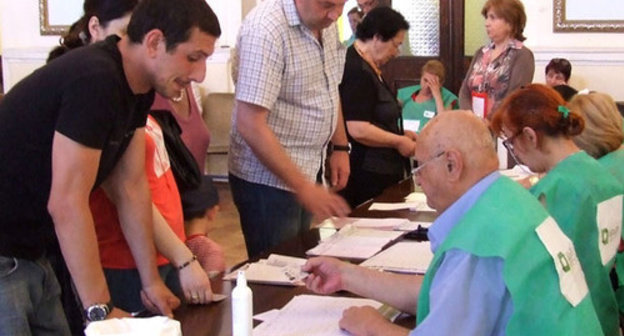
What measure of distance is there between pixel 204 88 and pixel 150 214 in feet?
17.9

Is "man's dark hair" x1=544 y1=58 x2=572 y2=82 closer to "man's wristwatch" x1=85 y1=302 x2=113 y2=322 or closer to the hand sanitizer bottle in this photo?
"man's wristwatch" x1=85 y1=302 x2=113 y2=322

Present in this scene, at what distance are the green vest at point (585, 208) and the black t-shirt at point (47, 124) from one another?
114 cm

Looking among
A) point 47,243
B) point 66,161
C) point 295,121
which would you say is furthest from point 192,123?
point 66,161

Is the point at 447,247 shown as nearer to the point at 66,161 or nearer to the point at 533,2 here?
the point at 66,161

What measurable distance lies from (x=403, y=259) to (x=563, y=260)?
0.89 metres

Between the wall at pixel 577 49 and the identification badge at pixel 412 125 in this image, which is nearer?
the identification badge at pixel 412 125

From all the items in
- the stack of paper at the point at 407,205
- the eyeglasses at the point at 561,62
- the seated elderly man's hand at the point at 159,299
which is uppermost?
the eyeglasses at the point at 561,62

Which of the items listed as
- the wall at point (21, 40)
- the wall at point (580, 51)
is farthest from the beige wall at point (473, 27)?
the wall at point (21, 40)

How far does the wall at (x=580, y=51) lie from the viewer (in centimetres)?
669

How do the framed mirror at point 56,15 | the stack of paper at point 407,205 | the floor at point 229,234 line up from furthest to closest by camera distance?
1. the framed mirror at point 56,15
2. the floor at point 229,234
3. the stack of paper at point 407,205

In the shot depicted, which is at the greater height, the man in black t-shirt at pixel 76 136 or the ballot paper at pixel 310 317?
the man in black t-shirt at pixel 76 136

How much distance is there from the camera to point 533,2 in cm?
687

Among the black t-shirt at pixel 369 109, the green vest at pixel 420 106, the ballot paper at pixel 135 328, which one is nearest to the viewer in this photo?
the ballot paper at pixel 135 328

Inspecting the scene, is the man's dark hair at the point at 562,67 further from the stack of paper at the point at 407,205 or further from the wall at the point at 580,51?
the stack of paper at the point at 407,205
